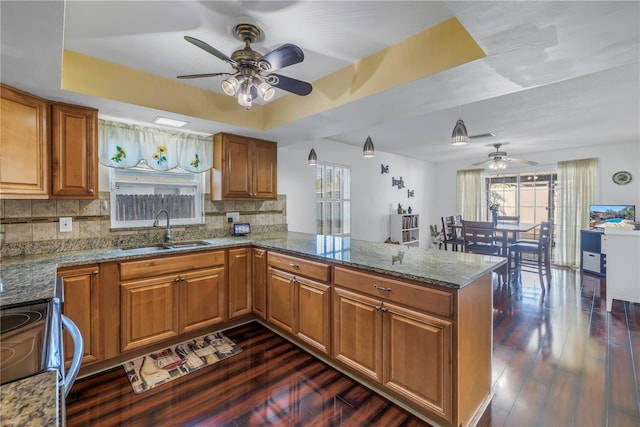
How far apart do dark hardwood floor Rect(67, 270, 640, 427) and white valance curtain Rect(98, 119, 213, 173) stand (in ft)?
6.08

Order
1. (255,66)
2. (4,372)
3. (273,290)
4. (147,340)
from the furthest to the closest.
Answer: (273,290)
(147,340)
(255,66)
(4,372)

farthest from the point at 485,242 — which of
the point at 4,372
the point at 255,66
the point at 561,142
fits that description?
the point at 4,372

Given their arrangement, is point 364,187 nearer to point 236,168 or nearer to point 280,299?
point 236,168

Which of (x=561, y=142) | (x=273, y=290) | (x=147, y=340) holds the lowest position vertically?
(x=147, y=340)

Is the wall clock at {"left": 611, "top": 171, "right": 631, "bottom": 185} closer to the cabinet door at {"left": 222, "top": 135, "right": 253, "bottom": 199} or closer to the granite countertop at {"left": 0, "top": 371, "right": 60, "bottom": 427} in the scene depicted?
the cabinet door at {"left": 222, "top": 135, "right": 253, "bottom": 199}

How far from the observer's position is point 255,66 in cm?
172

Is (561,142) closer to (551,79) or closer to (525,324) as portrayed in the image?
(525,324)

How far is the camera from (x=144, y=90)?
7.70 feet

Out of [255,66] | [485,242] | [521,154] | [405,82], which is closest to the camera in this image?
[255,66]

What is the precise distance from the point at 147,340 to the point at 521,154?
729 centimetres

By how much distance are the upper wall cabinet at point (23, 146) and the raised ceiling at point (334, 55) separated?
0.11 m

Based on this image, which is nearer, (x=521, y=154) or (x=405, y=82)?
(x=405, y=82)

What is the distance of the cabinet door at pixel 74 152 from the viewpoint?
2.24 metres

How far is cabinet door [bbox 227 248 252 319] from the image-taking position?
2.94m
